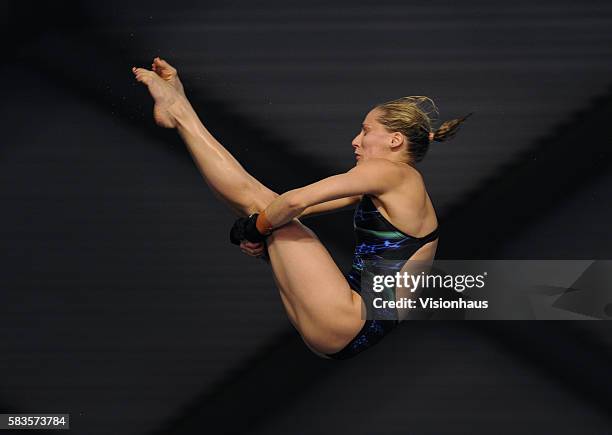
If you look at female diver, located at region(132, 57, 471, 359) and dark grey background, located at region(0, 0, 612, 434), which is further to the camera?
dark grey background, located at region(0, 0, 612, 434)

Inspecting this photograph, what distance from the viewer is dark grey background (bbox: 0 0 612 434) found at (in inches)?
148

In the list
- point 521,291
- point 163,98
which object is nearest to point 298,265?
point 163,98

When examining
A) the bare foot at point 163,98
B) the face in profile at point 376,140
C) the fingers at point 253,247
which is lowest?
the fingers at point 253,247

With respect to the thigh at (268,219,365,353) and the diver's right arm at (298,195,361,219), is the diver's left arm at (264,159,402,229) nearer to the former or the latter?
the thigh at (268,219,365,353)

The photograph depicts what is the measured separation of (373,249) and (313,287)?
25cm

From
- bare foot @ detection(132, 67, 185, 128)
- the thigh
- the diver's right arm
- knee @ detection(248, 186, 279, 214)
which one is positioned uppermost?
bare foot @ detection(132, 67, 185, 128)

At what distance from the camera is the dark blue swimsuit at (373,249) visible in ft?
9.21

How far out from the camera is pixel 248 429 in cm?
380

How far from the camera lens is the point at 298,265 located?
2779 mm

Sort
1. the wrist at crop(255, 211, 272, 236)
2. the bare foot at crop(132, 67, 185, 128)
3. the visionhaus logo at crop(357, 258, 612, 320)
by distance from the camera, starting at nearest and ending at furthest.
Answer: the wrist at crop(255, 211, 272, 236) < the bare foot at crop(132, 67, 185, 128) < the visionhaus logo at crop(357, 258, 612, 320)

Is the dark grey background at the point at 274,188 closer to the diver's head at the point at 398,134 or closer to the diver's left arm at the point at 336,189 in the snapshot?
the diver's head at the point at 398,134

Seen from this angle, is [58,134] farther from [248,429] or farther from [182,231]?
[248,429]

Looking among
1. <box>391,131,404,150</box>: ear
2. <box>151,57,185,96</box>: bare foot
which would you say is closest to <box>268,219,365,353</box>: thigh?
<box>391,131,404,150</box>: ear

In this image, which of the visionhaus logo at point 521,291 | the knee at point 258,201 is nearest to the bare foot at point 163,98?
the knee at point 258,201
